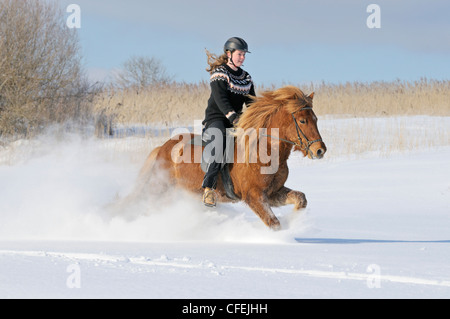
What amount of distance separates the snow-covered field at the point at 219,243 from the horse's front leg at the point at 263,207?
0.49 ft

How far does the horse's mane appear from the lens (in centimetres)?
659

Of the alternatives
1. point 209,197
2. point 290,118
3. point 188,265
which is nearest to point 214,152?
point 209,197

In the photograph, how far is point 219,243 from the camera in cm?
650

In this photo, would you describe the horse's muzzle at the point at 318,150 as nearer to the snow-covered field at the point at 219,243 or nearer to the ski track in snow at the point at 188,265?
the snow-covered field at the point at 219,243

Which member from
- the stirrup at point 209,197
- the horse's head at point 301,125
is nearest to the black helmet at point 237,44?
the horse's head at point 301,125

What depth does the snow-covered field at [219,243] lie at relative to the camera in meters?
4.11

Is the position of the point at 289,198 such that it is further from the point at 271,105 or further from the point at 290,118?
the point at 271,105

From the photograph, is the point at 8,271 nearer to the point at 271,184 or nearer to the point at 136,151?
the point at 271,184

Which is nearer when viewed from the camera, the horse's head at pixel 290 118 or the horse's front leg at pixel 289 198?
the horse's head at pixel 290 118

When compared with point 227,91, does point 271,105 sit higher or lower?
lower

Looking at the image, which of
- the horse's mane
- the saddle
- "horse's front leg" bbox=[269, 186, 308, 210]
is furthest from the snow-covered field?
the horse's mane

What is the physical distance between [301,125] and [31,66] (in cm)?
1623

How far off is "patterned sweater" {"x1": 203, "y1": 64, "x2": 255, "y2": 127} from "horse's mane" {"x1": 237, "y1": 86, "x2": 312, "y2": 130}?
235 millimetres

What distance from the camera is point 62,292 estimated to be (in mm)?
3848
